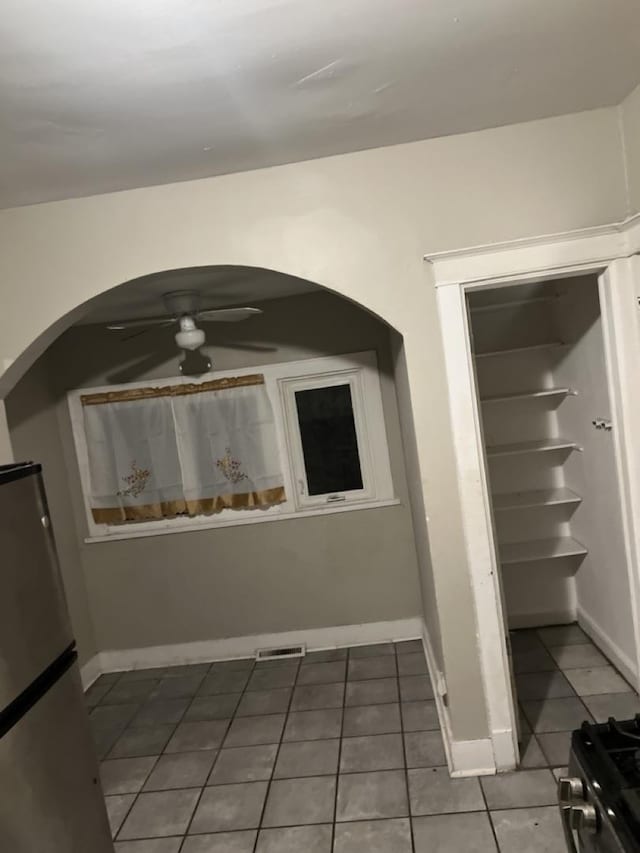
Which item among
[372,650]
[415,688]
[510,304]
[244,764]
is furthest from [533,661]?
[510,304]

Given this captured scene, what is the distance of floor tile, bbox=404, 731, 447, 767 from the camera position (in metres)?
2.61

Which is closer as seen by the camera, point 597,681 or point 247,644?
point 597,681

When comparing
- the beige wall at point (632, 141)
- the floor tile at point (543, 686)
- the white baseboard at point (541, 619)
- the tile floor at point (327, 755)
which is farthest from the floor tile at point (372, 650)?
the beige wall at point (632, 141)

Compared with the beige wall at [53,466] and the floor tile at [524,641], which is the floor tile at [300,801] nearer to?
the floor tile at [524,641]

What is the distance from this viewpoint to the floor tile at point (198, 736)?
Result: 3.01 metres

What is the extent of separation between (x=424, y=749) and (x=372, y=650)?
1.15 metres

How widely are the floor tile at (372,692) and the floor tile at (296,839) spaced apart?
3.04 ft

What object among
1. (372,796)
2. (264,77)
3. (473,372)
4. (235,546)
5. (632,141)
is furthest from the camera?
(235,546)

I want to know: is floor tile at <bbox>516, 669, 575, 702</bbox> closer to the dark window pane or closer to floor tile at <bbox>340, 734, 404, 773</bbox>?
floor tile at <bbox>340, 734, 404, 773</bbox>

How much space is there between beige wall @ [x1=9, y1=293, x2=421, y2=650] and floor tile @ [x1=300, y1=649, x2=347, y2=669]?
0.17 meters

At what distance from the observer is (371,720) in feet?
9.90

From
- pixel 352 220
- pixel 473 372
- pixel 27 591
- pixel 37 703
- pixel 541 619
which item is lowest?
pixel 541 619

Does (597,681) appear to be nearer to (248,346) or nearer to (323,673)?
(323,673)

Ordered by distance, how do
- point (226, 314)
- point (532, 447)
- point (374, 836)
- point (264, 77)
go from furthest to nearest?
point (532, 447) < point (226, 314) < point (374, 836) < point (264, 77)
